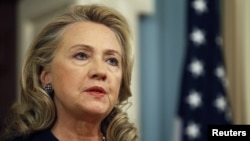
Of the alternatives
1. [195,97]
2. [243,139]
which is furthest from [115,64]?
[195,97]

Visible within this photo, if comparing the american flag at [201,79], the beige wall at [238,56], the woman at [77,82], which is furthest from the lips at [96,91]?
the beige wall at [238,56]

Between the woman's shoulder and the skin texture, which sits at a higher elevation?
the skin texture

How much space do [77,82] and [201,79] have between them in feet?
4.34

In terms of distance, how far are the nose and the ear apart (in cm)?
11

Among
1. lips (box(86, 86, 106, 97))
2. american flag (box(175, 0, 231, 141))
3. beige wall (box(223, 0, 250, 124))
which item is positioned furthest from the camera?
beige wall (box(223, 0, 250, 124))

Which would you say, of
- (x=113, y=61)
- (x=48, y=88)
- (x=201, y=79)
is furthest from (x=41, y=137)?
(x=201, y=79)

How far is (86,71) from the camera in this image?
3.60ft

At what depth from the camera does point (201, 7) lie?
2400 mm

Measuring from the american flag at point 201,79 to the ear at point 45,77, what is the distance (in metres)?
1.20

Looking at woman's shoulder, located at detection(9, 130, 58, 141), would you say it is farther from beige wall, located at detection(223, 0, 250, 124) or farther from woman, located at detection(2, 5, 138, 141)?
beige wall, located at detection(223, 0, 250, 124)

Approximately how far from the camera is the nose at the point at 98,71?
108 centimetres

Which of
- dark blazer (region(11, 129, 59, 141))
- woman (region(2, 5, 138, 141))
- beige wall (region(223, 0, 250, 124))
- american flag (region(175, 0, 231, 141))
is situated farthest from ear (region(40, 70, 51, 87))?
beige wall (region(223, 0, 250, 124))

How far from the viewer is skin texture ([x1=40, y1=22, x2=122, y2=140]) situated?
1.08 meters

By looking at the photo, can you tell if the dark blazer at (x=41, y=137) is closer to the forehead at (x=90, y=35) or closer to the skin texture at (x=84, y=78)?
the skin texture at (x=84, y=78)
